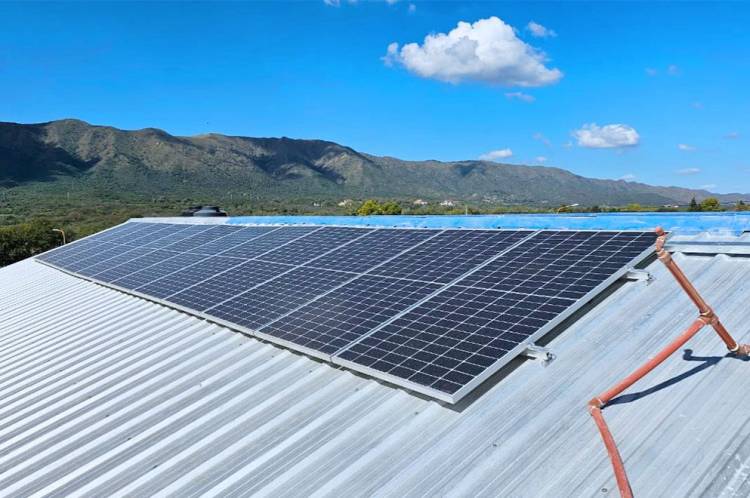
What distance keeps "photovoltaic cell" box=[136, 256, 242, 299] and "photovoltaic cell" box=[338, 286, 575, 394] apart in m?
7.27

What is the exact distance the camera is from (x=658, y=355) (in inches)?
186

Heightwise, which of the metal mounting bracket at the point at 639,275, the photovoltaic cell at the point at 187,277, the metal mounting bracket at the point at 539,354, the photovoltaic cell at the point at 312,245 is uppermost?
the metal mounting bracket at the point at 639,275

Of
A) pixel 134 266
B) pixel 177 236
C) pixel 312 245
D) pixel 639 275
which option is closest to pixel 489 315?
pixel 639 275

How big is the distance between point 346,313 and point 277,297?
7.32 ft

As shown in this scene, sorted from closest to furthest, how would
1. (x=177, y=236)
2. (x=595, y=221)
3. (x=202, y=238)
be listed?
(x=595, y=221)
(x=202, y=238)
(x=177, y=236)

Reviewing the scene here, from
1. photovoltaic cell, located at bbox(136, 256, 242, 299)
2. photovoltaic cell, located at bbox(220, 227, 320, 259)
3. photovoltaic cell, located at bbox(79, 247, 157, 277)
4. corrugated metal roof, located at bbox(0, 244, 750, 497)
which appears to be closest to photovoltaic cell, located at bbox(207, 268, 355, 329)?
corrugated metal roof, located at bbox(0, 244, 750, 497)

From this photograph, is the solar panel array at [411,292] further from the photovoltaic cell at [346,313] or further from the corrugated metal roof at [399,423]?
the corrugated metal roof at [399,423]

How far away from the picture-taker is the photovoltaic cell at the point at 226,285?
429 inches

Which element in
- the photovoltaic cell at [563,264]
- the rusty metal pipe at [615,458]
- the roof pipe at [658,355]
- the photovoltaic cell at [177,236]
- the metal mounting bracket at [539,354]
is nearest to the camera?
the rusty metal pipe at [615,458]

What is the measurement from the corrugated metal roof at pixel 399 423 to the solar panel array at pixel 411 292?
0.33 m

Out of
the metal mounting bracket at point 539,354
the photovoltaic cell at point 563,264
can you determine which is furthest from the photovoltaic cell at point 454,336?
the photovoltaic cell at point 563,264

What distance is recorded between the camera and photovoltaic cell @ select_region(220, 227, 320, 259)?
46.8 ft

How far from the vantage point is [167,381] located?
8.06 meters

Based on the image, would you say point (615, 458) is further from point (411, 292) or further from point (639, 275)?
point (411, 292)
